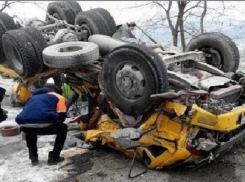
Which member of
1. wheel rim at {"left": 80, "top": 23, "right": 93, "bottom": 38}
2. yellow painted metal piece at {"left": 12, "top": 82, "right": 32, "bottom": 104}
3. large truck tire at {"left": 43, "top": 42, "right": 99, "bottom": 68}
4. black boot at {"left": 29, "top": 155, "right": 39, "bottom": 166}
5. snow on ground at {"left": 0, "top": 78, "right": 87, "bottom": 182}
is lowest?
snow on ground at {"left": 0, "top": 78, "right": 87, "bottom": 182}

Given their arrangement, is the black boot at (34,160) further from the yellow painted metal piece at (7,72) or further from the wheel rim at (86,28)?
the wheel rim at (86,28)

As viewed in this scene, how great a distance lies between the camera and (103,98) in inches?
211

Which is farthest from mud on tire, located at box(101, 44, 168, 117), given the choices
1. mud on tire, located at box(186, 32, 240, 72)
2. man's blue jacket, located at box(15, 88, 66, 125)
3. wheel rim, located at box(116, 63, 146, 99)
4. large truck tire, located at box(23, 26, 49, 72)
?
mud on tire, located at box(186, 32, 240, 72)

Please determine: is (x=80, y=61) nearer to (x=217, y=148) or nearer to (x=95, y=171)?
(x=95, y=171)

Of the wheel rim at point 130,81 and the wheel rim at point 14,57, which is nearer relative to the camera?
the wheel rim at point 130,81

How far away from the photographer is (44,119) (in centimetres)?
468

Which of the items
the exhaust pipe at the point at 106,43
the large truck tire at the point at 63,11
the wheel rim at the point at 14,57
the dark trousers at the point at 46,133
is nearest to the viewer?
the dark trousers at the point at 46,133

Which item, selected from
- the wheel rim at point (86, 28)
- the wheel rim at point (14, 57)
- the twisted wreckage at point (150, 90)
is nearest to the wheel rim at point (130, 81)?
the twisted wreckage at point (150, 90)

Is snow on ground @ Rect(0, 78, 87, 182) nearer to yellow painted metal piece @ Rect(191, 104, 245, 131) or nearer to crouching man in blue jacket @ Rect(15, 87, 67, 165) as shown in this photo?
crouching man in blue jacket @ Rect(15, 87, 67, 165)

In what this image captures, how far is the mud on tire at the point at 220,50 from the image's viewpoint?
5.69 m

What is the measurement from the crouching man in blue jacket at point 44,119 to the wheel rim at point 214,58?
2399mm

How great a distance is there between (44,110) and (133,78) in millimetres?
1143

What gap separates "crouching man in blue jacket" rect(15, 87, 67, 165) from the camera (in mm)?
4676

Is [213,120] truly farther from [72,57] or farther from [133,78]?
[72,57]
